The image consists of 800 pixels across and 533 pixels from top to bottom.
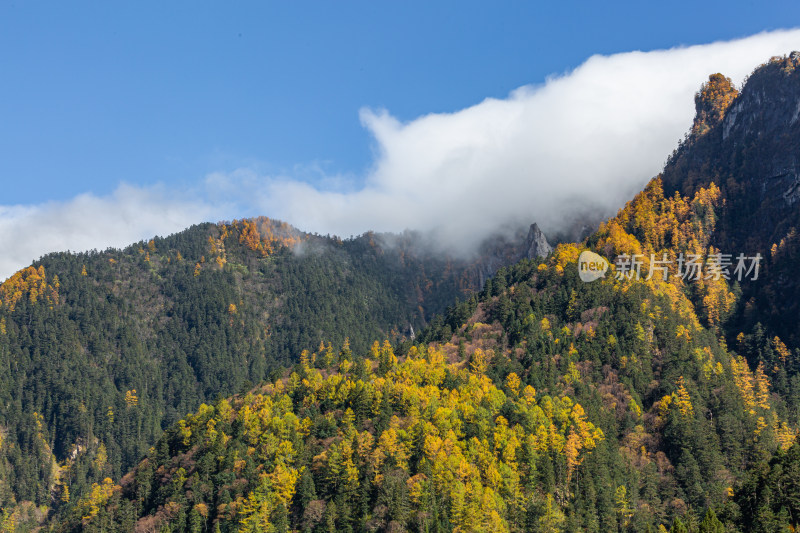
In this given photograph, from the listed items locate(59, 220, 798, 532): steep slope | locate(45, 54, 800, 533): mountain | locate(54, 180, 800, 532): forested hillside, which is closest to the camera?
locate(45, 54, 800, 533): mountain

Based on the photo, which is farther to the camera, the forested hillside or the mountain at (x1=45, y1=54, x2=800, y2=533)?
the forested hillside

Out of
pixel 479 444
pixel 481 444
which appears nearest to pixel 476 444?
pixel 479 444

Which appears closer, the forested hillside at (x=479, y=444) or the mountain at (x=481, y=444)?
the mountain at (x=481, y=444)

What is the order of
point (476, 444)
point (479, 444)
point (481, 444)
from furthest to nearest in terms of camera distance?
point (481, 444)
point (476, 444)
point (479, 444)

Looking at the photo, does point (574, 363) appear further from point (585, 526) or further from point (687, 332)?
point (585, 526)

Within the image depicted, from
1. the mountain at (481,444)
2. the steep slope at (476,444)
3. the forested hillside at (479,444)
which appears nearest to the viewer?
the mountain at (481,444)

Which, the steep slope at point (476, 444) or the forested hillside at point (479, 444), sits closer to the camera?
the forested hillside at point (479, 444)

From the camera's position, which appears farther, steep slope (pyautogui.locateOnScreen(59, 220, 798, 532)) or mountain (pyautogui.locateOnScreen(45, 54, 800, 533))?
A: steep slope (pyautogui.locateOnScreen(59, 220, 798, 532))

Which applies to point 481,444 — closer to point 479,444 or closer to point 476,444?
point 479,444

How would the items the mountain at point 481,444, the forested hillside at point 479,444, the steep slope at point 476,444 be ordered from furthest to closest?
the steep slope at point 476,444
the forested hillside at point 479,444
the mountain at point 481,444

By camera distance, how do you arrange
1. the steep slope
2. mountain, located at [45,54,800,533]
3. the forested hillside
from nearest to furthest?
1. mountain, located at [45,54,800,533]
2. the forested hillside
3. the steep slope

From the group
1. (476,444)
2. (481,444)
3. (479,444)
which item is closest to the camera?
(479,444)

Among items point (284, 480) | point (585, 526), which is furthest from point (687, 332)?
point (284, 480)

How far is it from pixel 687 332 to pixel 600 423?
4473cm
